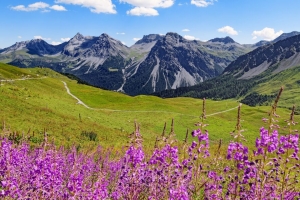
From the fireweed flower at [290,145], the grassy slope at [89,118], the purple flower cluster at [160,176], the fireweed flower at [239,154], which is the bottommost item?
the grassy slope at [89,118]

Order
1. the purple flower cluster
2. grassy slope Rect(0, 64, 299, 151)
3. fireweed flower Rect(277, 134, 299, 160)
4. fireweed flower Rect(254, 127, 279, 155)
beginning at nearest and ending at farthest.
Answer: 1. fireweed flower Rect(254, 127, 279, 155)
2. the purple flower cluster
3. fireweed flower Rect(277, 134, 299, 160)
4. grassy slope Rect(0, 64, 299, 151)

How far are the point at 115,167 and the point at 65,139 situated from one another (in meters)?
14.8

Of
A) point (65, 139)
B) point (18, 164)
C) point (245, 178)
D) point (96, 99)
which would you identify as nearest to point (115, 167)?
point (18, 164)

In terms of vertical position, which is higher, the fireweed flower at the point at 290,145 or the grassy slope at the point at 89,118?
the fireweed flower at the point at 290,145

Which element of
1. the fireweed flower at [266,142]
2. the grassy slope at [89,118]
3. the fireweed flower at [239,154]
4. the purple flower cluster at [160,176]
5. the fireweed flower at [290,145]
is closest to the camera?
Result: the fireweed flower at [266,142]

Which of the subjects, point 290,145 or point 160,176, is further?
point 160,176

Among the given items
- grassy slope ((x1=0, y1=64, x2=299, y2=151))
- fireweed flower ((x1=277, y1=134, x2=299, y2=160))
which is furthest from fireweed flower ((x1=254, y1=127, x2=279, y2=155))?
grassy slope ((x1=0, y1=64, x2=299, y2=151))

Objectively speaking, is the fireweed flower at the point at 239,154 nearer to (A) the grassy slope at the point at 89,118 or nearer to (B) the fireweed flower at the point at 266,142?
(B) the fireweed flower at the point at 266,142

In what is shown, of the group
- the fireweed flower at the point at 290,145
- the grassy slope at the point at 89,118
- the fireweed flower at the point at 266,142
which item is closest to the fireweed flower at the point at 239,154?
the fireweed flower at the point at 266,142

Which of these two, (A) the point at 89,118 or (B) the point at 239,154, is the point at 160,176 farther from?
(A) the point at 89,118

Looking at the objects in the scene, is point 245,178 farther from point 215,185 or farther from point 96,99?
point 96,99

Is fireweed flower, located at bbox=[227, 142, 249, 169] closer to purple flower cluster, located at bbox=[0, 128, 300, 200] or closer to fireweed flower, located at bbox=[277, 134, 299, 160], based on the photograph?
purple flower cluster, located at bbox=[0, 128, 300, 200]

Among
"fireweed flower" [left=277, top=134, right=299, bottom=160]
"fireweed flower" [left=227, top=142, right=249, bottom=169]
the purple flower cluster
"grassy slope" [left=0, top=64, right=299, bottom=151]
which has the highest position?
"fireweed flower" [left=277, top=134, right=299, bottom=160]

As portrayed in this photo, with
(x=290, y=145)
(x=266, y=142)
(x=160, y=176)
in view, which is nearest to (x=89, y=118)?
(x=160, y=176)
